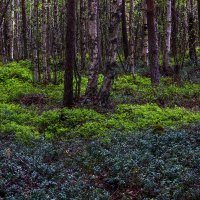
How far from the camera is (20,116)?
1423 cm

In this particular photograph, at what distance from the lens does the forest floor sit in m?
7.87

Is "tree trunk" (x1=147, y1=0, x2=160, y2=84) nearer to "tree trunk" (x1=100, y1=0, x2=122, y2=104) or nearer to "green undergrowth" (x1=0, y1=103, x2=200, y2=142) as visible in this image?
"tree trunk" (x1=100, y1=0, x2=122, y2=104)

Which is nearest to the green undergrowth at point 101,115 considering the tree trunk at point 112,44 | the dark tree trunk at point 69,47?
the dark tree trunk at point 69,47

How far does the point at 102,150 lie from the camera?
32.9 feet

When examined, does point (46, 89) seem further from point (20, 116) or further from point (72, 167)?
point (72, 167)

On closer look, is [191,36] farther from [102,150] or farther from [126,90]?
[102,150]

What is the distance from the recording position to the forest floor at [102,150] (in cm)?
787

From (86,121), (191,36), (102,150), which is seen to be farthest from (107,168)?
(191,36)

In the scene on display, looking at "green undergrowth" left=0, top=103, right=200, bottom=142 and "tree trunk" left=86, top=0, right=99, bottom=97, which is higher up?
"tree trunk" left=86, top=0, right=99, bottom=97

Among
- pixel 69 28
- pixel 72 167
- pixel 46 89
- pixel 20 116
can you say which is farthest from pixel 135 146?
pixel 46 89

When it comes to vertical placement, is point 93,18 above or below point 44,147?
above

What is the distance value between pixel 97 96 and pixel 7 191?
889 centimetres

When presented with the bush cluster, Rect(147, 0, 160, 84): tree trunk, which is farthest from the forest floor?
Rect(147, 0, 160, 84): tree trunk

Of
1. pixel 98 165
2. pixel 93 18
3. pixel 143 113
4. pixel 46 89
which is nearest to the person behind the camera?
pixel 98 165
